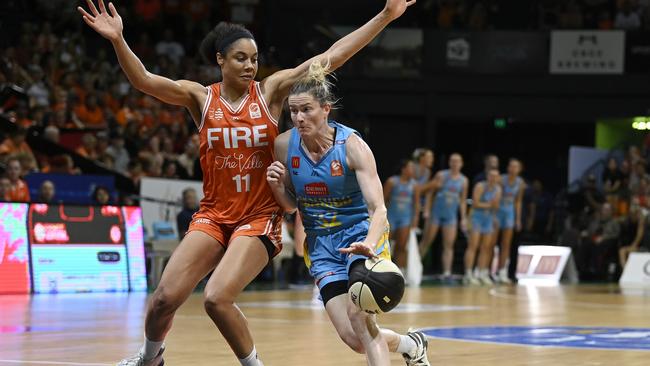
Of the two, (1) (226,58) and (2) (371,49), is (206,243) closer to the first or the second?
(1) (226,58)

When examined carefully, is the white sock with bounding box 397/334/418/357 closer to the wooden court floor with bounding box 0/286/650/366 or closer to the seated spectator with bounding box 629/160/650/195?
the wooden court floor with bounding box 0/286/650/366

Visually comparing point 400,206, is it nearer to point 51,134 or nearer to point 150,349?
point 51,134

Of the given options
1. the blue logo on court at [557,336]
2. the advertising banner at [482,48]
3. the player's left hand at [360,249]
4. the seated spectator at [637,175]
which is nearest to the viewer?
the player's left hand at [360,249]

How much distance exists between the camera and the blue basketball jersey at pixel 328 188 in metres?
5.70

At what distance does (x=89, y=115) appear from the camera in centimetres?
1844

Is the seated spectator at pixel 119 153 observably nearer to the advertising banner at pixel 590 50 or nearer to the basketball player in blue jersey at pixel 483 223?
the basketball player in blue jersey at pixel 483 223

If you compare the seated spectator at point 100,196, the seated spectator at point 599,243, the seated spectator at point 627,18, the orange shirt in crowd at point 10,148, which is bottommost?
the seated spectator at point 599,243

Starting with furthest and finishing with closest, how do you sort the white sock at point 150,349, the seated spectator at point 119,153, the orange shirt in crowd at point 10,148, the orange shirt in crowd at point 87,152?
1. the seated spectator at point 119,153
2. the orange shirt in crowd at point 87,152
3. the orange shirt in crowd at point 10,148
4. the white sock at point 150,349

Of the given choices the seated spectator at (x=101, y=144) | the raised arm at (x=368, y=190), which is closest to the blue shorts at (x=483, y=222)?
the seated spectator at (x=101, y=144)

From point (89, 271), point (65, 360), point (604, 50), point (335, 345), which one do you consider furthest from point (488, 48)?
point (65, 360)

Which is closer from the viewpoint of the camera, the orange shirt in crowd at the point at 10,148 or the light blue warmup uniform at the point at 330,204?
the light blue warmup uniform at the point at 330,204

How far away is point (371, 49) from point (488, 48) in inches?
108

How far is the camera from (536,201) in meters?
23.5

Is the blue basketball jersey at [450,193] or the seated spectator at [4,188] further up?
the seated spectator at [4,188]
